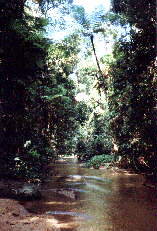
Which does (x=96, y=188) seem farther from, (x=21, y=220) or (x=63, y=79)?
(x=63, y=79)

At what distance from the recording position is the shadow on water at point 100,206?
8.57 metres

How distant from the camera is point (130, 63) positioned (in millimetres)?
16250

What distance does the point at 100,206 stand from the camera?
1097 cm

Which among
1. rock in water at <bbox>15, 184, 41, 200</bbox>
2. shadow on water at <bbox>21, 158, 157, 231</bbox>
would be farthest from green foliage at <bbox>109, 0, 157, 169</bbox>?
rock in water at <bbox>15, 184, 41, 200</bbox>

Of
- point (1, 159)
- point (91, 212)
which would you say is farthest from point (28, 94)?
point (91, 212)

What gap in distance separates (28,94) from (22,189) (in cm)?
407

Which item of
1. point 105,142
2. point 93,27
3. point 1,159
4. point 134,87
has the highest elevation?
point 93,27

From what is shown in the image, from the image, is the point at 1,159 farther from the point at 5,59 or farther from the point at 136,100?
the point at 136,100

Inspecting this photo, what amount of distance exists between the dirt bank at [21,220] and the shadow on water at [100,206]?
381 mm

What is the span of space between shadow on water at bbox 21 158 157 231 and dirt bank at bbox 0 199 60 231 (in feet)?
1.25

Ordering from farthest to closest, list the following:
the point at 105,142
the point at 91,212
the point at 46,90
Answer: the point at 105,142, the point at 46,90, the point at 91,212

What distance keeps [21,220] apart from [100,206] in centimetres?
357

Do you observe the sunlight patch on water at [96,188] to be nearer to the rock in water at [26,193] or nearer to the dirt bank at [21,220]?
the rock in water at [26,193]

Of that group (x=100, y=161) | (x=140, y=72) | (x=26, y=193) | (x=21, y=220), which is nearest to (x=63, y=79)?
(x=100, y=161)
